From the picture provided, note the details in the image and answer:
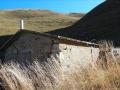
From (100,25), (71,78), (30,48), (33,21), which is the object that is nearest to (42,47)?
(30,48)

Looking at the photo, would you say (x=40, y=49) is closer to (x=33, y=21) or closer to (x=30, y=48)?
(x=30, y=48)

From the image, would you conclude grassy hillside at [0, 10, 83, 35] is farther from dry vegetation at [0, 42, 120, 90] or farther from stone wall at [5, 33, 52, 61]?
dry vegetation at [0, 42, 120, 90]

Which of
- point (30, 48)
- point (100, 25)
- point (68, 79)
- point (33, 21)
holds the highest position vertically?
point (33, 21)

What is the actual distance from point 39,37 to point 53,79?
11628mm

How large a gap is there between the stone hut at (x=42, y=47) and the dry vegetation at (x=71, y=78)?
8.17 meters

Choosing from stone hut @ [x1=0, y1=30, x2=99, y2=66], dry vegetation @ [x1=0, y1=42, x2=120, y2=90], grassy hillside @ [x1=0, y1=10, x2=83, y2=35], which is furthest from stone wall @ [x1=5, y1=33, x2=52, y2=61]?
grassy hillside @ [x1=0, y1=10, x2=83, y2=35]

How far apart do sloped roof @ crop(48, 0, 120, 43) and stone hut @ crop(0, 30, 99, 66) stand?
22379mm

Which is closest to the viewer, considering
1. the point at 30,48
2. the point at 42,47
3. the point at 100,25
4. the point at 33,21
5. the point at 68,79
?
the point at 68,79

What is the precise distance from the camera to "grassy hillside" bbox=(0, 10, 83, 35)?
2896 inches

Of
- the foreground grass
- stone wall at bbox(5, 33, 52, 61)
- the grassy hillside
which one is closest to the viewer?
the foreground grass

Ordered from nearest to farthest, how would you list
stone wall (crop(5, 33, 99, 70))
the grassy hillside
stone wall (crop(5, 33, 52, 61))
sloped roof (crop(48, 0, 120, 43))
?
stone wall (crop(5, 33, 99, 70)) → stone wall (crop(5, 33, 52, 61)) → sloped roof (crop(48, 0, 120, 43)) → the grassy hillside

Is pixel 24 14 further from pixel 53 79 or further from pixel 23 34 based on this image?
pixel 53 79

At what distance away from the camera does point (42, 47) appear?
18594 mm

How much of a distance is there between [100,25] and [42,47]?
3312 centimetres
